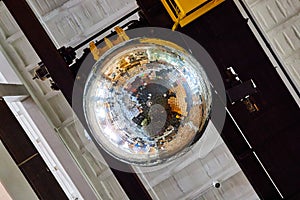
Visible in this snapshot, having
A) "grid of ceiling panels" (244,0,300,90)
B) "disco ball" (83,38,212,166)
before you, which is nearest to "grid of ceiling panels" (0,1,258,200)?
"grid of ceiling panels" (244,0,300,90)

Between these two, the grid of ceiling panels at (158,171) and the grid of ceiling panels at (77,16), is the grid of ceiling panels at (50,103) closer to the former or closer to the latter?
the grid of ceiling panels at (158,171)

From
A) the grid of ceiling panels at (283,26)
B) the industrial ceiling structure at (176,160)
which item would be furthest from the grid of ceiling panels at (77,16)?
the grid of ceiling panels at (283,26)

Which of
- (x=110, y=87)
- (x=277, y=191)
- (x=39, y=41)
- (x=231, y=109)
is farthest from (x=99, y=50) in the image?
(x=277, y=191)

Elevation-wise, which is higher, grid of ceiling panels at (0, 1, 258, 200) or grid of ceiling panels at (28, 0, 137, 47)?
grid of ceiling panels at (28, 0, 137, 47)

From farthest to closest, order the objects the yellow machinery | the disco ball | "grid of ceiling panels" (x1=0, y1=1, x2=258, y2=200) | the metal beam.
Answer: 1. "grid of ceiling panels" (x1=0, y1=1, x2=258, y2=200)
2. the metal beam
3. the yellow machinery
4. the disco ball

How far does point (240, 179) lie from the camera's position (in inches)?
72.2

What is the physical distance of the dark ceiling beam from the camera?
50.5 inches

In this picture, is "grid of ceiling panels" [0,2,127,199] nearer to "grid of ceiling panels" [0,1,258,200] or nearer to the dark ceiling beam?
"grid of ceiling panels" [0,1,258,200]

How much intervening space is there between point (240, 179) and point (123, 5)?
82 cm

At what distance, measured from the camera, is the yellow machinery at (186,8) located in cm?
127

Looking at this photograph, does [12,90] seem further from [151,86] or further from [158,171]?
[151,86]

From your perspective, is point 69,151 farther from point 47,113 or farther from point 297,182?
point 297,182

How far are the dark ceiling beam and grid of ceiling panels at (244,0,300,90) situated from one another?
35.6 inches

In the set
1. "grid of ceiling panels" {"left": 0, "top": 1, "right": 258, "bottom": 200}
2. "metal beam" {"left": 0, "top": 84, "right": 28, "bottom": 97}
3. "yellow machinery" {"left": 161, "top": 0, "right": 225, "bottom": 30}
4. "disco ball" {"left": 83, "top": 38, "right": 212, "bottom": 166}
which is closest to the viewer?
"disco ball" {"left": 83, "top": 38, "right": 212, "bottom": 166}
